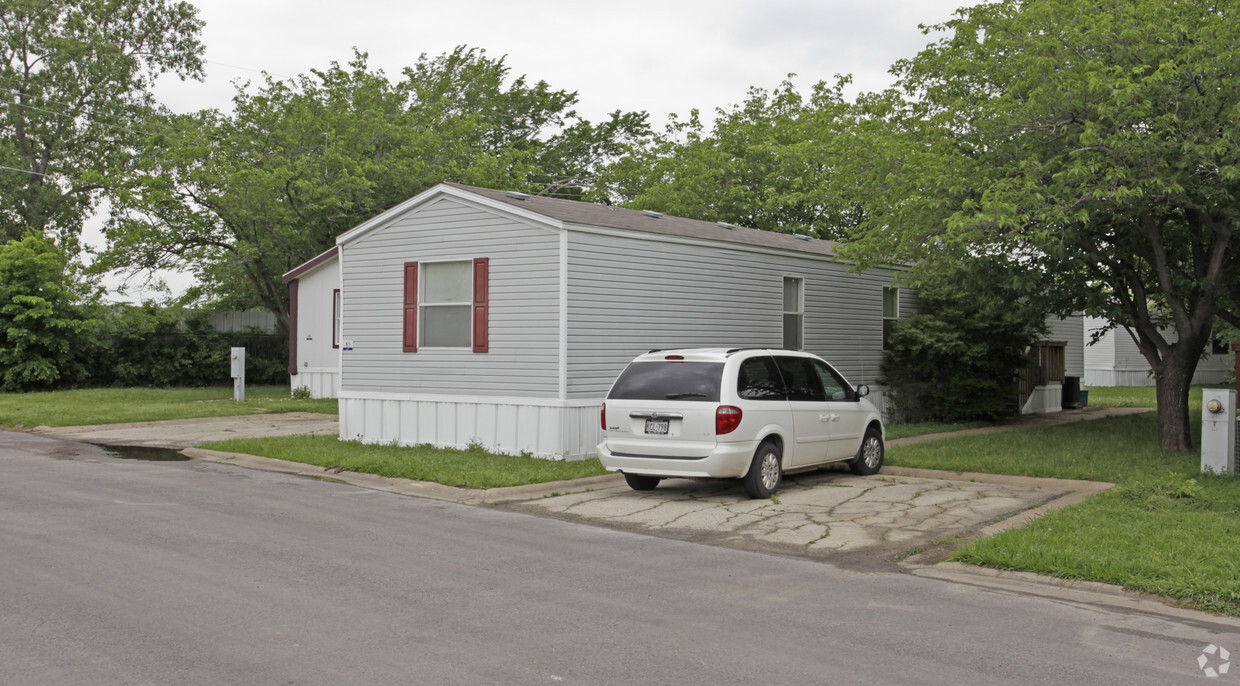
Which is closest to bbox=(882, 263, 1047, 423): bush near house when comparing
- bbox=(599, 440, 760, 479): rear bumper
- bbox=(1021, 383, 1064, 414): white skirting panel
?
bbox=(1021, 383, 1064, 414): white skirting panel

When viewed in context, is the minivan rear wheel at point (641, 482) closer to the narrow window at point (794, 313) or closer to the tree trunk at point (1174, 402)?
the narrow window at point (794, 313)

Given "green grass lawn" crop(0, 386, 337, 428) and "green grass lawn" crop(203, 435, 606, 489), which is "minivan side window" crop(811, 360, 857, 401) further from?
"green grass lawn" crop(0, 386, 337, 428)

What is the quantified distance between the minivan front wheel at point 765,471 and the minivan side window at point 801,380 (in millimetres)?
754

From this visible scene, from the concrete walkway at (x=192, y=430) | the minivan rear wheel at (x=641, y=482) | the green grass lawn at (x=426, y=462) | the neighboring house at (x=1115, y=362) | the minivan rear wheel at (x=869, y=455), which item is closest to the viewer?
the minivan rear wheel at (x=641, y=482)

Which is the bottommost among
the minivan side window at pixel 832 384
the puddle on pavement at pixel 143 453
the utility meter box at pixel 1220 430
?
the puddle on pavement at pixel 143 453

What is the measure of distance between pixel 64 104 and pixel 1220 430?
4319 centimetres

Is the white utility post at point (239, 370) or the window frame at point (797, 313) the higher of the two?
the window frame at point (797, 313)

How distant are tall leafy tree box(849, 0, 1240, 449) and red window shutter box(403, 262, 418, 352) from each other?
713 centimetres

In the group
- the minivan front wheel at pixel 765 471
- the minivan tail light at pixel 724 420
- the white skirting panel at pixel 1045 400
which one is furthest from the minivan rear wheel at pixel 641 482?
the white skirting panel at pixel 1045 400

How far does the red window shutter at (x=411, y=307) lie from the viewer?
614 inches

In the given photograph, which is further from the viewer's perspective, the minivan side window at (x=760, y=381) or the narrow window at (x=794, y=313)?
the narrow window at (x=794, y=313)

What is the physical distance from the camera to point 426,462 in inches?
522

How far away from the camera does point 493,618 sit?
6207mm

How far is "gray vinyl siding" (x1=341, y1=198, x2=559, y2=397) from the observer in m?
14.2
